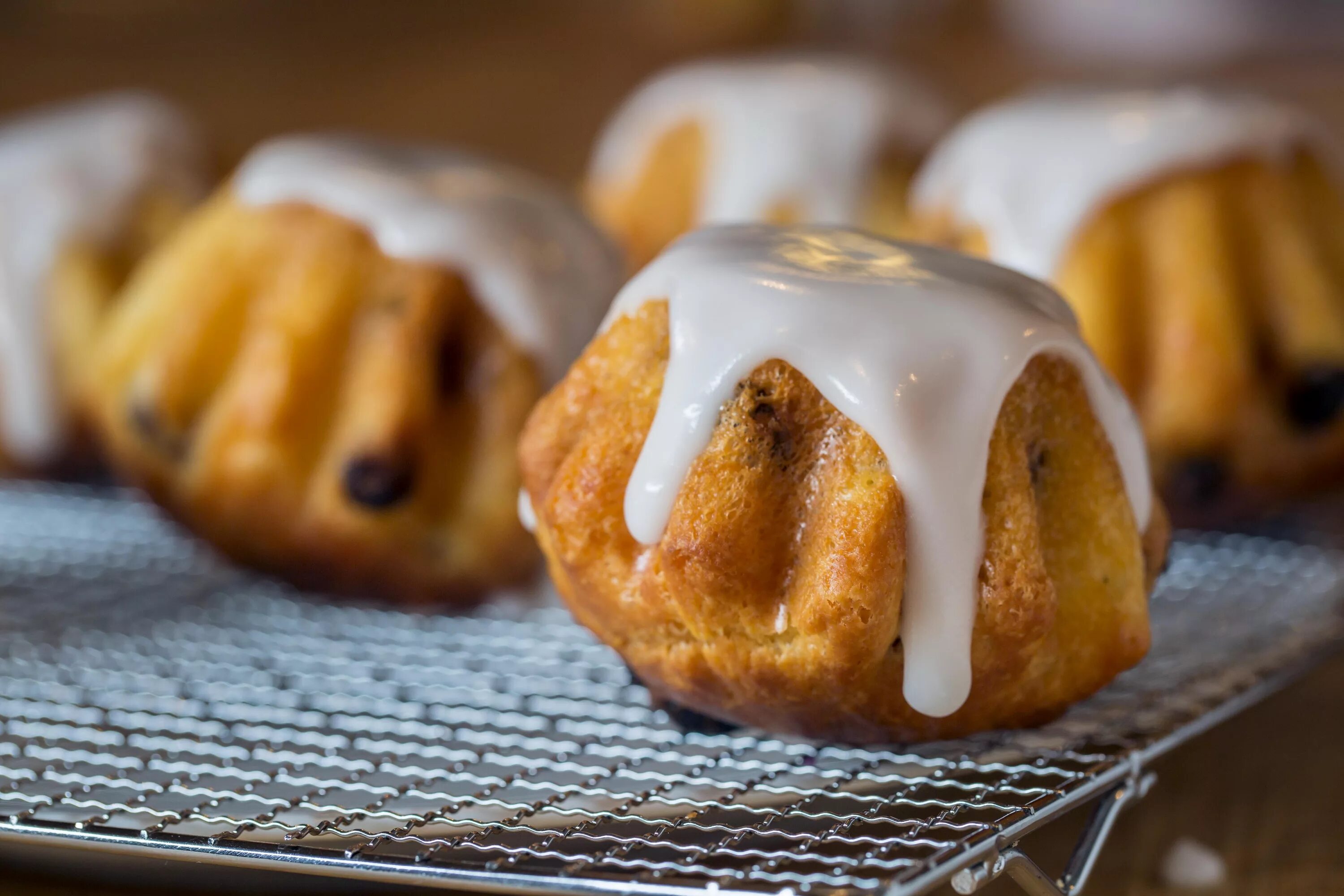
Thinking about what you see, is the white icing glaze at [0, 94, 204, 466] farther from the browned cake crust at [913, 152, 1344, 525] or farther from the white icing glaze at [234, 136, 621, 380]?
the browned cake crust at [913, 152, 1344, 525]

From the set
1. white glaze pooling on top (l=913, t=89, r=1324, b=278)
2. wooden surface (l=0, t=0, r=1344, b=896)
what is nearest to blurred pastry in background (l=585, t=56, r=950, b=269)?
white glaze pooling on top (l=913, t=89, r=1324, b=278)

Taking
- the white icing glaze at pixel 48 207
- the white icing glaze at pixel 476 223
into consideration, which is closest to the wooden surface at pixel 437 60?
the white icing glaze at pixel 48 207

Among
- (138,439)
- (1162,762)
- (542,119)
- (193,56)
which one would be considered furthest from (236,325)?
(193,56)

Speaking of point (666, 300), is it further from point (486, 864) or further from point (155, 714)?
point (155, 714)

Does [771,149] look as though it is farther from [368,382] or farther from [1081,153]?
[368,382]

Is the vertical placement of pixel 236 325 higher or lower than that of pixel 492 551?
higher

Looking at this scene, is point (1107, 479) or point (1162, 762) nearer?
point (1107, 479)
